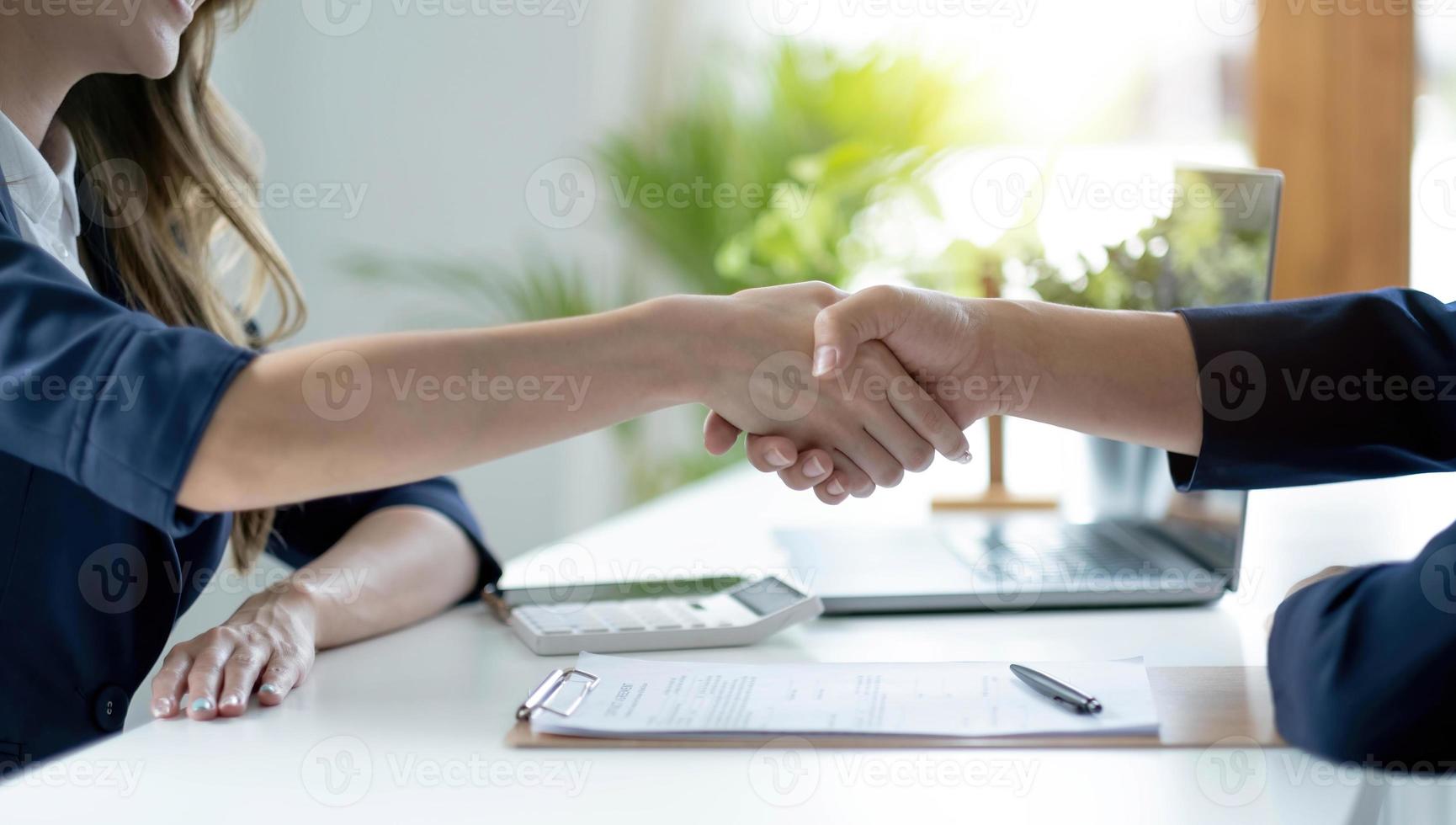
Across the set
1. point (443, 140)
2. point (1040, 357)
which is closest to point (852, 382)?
point (1040, 357)

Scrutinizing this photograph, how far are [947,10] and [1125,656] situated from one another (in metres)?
2.54

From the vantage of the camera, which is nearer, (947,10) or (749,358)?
(749,358)

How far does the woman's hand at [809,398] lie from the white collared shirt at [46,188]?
0.50 m

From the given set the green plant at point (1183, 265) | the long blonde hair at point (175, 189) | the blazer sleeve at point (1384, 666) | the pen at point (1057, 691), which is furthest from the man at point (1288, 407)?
the long blonde hair at point (175, 189)

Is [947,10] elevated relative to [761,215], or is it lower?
elevated

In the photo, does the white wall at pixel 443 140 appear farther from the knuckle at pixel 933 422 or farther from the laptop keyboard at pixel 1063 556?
the knuckle at pixel 933 422

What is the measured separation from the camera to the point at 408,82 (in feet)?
9.68

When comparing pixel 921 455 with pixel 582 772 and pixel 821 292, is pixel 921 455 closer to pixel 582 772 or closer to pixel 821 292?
pixel 821 292

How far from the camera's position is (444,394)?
28.3 inches

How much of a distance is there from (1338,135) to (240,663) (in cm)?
215

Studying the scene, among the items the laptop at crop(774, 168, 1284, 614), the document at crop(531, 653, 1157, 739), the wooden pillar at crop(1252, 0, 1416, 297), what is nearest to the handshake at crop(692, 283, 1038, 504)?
the laptop at crop(774, 168, 1284, 614)

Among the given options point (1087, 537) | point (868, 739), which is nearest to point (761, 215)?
point (1087, 537)

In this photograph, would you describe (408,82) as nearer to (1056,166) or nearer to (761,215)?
(761,215)

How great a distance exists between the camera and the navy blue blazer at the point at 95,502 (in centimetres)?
66
